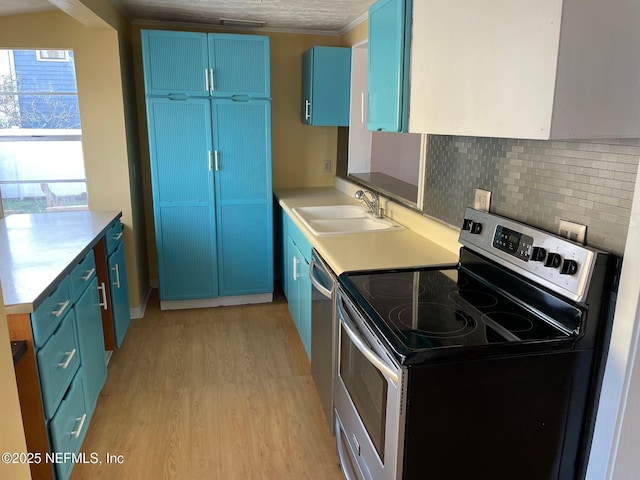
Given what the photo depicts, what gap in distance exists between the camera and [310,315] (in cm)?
269

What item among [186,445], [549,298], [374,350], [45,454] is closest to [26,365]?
[45,454]

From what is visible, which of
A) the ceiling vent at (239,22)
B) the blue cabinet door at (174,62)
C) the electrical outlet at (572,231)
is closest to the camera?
the electrical outlet at (572,231)

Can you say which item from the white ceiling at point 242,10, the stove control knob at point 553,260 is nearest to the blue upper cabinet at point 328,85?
the white ceiling at point 242,10

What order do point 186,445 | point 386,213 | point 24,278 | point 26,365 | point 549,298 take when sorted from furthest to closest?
1. point 386,213
2. point 186,445
3. point 24,278
4. point 26,365
5. point 549,298

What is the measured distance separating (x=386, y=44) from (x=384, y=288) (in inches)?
39.3

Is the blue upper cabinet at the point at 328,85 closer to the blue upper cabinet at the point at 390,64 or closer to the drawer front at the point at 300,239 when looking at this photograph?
the drawer front at the point at 300,239

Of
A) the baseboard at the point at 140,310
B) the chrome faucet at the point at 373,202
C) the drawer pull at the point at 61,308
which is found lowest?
the baseboard at the point at 140,310

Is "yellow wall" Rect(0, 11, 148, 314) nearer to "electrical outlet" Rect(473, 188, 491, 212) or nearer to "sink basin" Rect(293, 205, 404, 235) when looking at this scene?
"sink basin" Rect(293, 205, 404, 235)

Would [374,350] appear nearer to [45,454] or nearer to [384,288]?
[384,288]

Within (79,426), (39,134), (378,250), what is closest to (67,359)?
(79,426)

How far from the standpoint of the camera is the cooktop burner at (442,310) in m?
1.35

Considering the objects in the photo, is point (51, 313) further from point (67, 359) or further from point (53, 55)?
point (53, 55)

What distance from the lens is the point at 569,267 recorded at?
134cm

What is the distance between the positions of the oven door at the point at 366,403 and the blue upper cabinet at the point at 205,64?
83.6 inches
